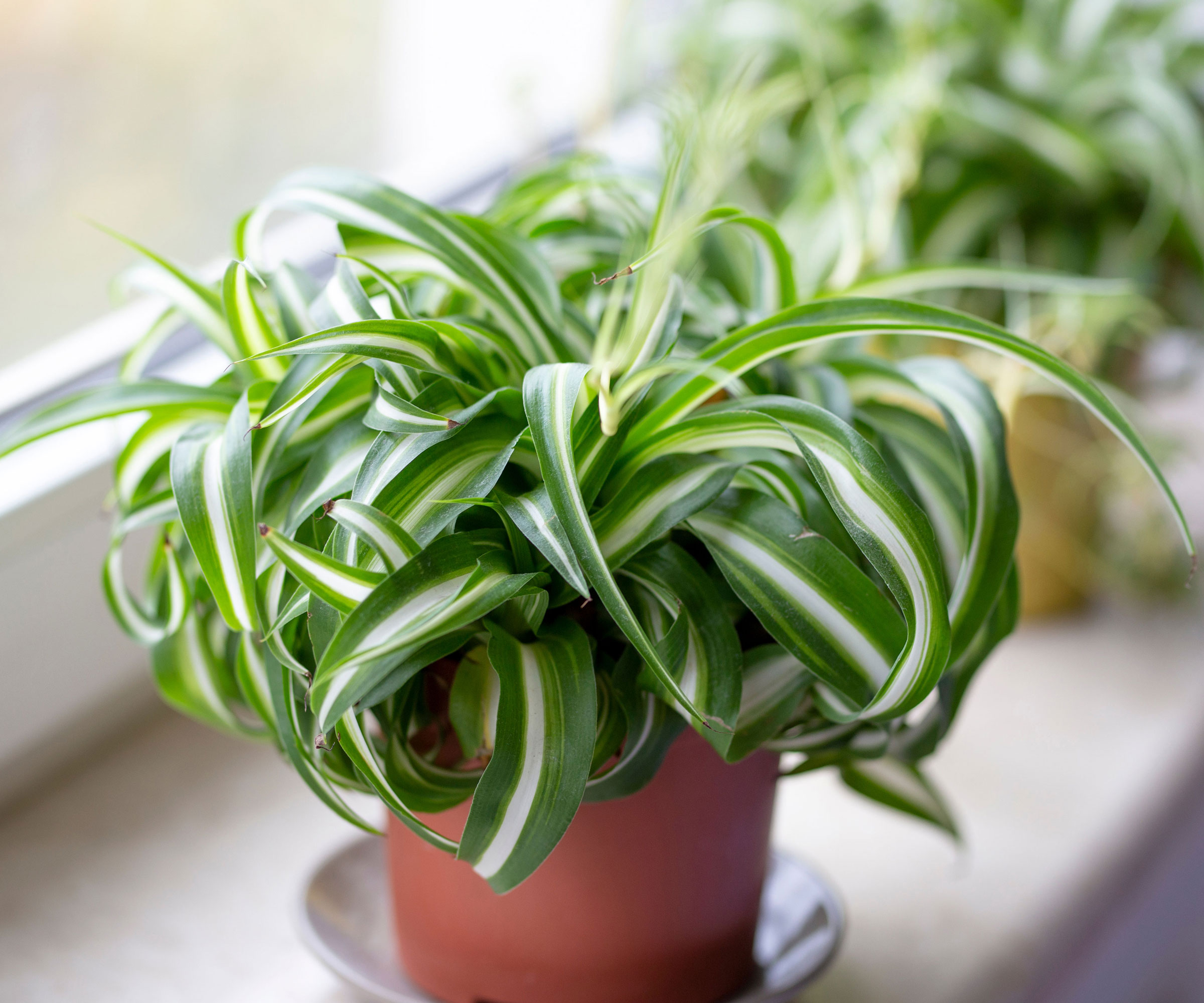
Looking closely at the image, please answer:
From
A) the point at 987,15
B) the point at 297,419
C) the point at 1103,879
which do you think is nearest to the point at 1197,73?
the point at 987,15

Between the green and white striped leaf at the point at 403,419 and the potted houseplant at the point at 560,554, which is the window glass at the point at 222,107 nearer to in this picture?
the potted houseplant at the point at 560,554

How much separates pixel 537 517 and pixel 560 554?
19 mm

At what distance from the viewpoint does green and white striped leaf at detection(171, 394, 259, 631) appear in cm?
39

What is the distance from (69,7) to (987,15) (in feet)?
2.28

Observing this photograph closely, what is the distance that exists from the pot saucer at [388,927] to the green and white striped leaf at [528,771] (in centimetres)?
17

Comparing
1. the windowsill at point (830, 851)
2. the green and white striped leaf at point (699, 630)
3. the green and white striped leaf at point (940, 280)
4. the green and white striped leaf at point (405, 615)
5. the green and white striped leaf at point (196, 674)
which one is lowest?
the windowsill at point (830, 851)

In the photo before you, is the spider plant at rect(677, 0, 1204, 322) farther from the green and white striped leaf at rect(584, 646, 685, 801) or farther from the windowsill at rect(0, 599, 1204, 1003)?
the green and white striped leaf at rect(584, 646, 685, 801)

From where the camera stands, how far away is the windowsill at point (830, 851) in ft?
2.04

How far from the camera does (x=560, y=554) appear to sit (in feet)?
1.21

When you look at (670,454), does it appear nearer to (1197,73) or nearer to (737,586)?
(737,586)

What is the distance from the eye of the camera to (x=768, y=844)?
1.71 feet

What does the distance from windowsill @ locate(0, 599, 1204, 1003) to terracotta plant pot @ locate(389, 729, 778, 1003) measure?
14 centimetres

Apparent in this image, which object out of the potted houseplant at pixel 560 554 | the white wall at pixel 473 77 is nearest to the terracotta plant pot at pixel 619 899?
the potted houseplant at pixel 560 554

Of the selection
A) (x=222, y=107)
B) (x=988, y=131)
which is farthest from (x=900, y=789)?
(x=222, y=107)
